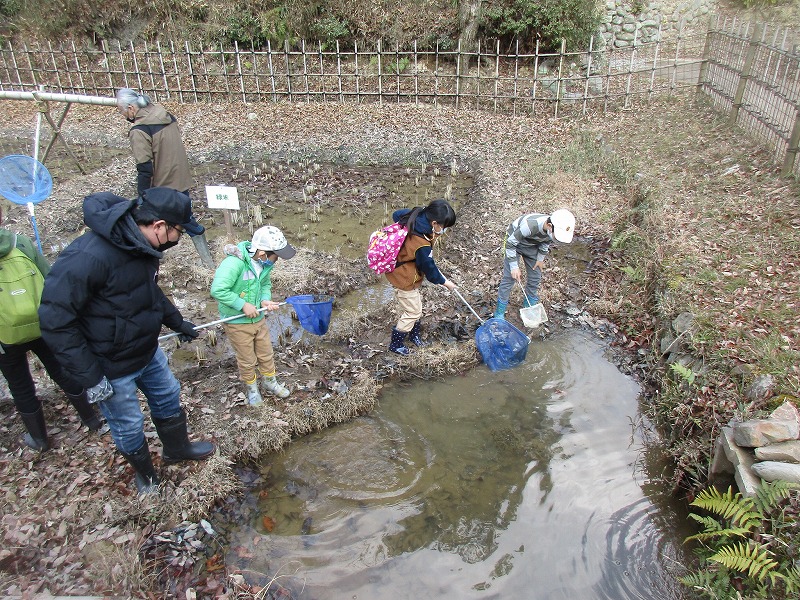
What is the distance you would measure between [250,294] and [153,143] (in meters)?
3.13

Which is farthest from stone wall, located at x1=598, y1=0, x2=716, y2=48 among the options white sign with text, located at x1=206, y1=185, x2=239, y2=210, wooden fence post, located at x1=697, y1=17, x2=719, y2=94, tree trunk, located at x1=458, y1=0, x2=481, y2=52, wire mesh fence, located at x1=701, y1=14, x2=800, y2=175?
white sign with text, located at x1=206, y1=185, x2=239, y2=210

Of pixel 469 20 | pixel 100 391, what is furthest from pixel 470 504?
pixel 469 20

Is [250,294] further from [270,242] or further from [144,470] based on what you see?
[144,470]

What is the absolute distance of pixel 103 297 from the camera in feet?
9.69

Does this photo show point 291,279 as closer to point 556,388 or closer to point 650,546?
point 556,388

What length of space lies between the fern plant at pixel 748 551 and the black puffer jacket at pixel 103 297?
3.84 m

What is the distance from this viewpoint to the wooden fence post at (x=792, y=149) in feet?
23.7

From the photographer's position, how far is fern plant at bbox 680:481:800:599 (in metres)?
2.96

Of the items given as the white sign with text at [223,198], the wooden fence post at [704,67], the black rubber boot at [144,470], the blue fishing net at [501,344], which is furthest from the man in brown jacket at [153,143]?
the wooden fence post at [704,67]

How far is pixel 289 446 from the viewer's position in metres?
4.44

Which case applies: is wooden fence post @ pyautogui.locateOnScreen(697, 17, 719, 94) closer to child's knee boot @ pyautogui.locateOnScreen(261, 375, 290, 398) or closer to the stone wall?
the stone wall

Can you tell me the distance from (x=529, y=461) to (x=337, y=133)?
1001 cm

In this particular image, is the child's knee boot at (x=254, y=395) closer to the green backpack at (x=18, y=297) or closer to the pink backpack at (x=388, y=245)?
the pink backpack at (x=388, y=245)

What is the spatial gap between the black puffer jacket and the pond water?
156cm
